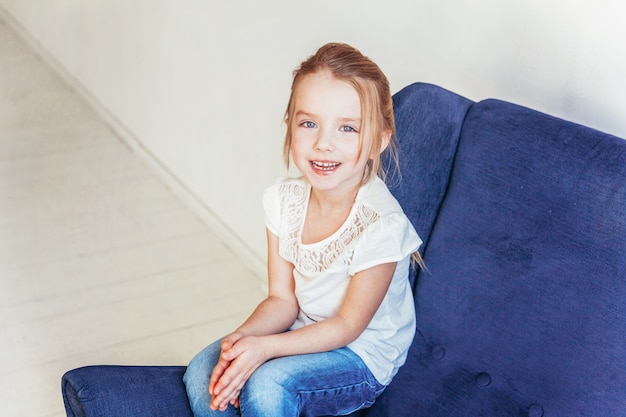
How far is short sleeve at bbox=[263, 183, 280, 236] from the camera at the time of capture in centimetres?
172

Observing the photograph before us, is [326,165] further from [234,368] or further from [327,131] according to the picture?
[234,368]

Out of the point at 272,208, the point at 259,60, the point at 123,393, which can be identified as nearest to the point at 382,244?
the point at 272,208

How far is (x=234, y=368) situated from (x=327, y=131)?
43cm

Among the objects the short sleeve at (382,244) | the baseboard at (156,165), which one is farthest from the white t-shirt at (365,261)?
the baseboard at (156,165)

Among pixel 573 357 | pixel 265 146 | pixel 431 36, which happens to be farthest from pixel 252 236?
pixel 573 357

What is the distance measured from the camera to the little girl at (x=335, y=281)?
150 centimetres

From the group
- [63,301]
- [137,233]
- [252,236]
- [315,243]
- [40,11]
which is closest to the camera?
[315,243]

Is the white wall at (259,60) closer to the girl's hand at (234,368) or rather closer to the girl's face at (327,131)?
the girl's face at (327,131)

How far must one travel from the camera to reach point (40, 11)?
4.48m

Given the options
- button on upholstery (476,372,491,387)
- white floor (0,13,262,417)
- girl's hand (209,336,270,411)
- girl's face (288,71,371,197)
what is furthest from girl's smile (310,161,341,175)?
white floor (0,13,262,417)

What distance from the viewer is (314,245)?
5.40 ft

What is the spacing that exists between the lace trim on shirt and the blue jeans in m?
0.17

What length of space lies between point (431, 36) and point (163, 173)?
170 centimetres

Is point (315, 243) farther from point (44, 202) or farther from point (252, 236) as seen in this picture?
point (44, 202)
